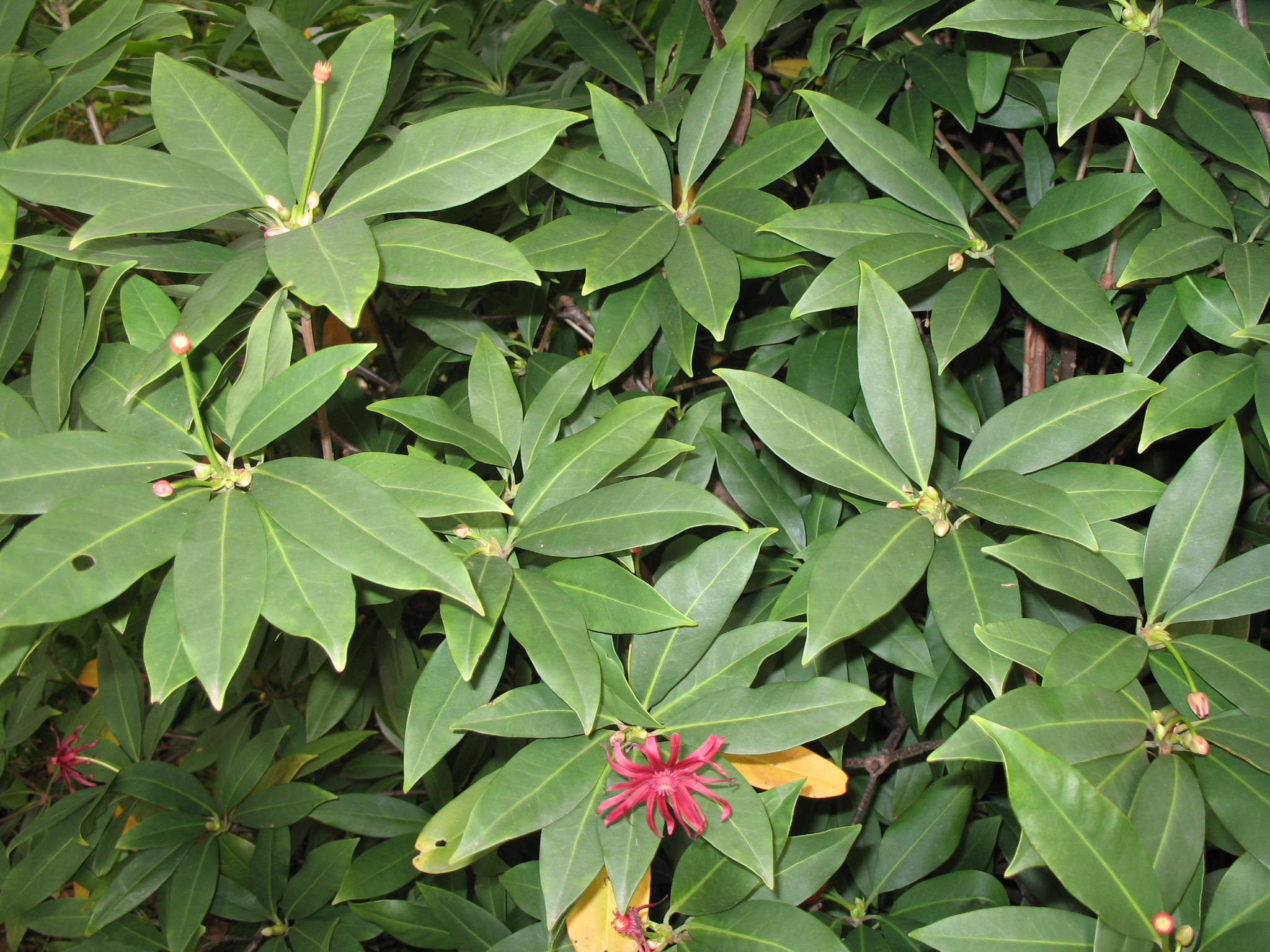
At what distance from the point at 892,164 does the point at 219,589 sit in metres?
0.83

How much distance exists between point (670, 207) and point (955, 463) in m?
0.49

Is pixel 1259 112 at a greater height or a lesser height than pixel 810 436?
greater

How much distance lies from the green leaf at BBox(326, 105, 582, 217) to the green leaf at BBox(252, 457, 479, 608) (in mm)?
283

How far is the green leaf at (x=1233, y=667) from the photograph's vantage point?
751mm

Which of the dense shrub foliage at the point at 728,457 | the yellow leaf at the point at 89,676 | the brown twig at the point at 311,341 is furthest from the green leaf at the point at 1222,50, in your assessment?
the yellow leaf at the point at 89,676

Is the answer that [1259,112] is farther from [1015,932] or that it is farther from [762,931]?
[762,931]

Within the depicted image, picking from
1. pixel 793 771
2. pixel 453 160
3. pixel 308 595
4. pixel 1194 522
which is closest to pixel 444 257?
pixel 453 160

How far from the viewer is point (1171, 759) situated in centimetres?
73

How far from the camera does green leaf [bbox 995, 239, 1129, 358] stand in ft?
2.77

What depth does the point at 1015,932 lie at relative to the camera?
28.5 inches

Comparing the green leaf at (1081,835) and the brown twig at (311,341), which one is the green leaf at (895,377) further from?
the brown twig at (311,341)

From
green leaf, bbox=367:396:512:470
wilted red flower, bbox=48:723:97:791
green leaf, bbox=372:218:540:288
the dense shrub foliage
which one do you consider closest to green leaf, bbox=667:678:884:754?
the dense shrub foliage

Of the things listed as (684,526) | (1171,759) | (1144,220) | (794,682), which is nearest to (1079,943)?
(1171,759)

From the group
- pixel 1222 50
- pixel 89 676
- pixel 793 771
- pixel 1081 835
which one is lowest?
pixel 89 676
